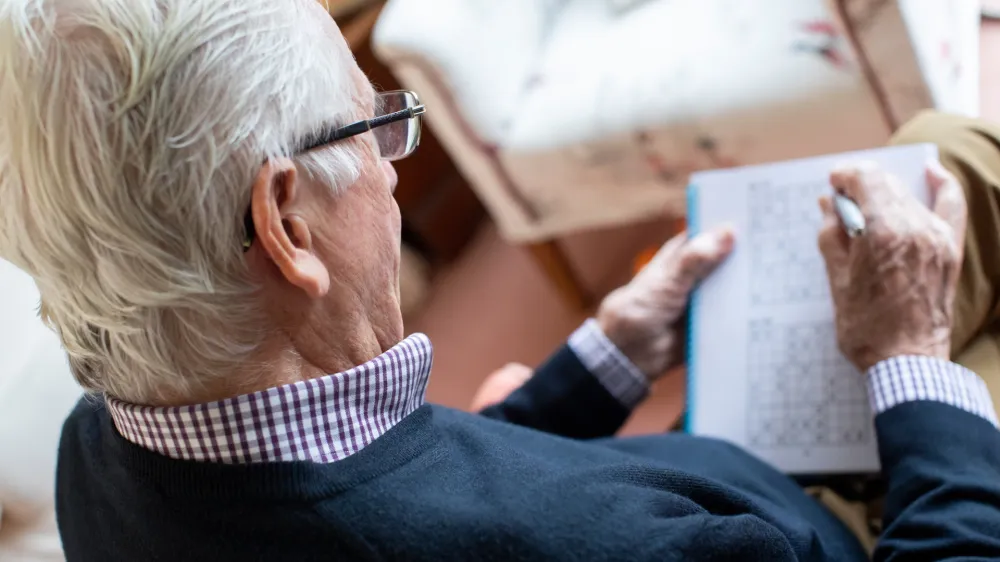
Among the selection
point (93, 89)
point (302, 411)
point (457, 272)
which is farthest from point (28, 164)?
point (457, 272)

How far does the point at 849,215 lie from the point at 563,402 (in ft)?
1.17

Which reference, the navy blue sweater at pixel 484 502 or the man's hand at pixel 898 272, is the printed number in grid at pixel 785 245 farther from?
the navy blue sweater at pixel 484 502

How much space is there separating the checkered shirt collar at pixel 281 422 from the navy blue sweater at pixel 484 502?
0.01 meters

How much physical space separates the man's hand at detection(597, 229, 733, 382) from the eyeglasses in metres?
0.40

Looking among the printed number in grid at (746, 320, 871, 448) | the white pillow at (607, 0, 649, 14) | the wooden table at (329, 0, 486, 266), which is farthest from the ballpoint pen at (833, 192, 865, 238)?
the wooden table at (329, 0, 486, 266)

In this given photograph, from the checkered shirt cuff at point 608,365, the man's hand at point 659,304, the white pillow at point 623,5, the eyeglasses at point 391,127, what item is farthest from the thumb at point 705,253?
the white pillow at point 623,5

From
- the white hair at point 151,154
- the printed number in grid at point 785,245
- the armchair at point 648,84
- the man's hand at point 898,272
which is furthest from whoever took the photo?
the armchair at point 648,84

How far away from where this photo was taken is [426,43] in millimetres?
1170

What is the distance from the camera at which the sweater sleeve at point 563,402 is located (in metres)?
0.94

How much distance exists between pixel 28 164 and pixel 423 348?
0.29m

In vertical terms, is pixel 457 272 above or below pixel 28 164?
below

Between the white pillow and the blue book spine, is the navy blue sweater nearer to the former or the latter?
the blue book spine

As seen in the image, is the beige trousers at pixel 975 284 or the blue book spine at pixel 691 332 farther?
the blue book spine at pixel 691 332

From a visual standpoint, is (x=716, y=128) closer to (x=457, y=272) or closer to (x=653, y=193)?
(x=653, y=193)
